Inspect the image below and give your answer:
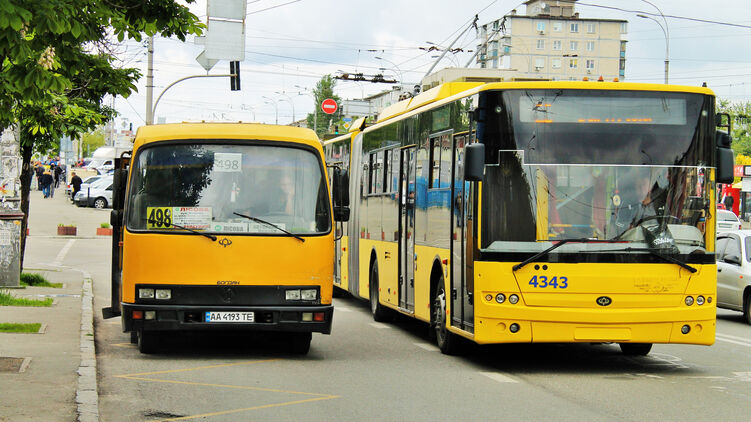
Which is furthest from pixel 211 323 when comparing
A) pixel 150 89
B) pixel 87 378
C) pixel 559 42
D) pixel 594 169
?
pixel 559 42

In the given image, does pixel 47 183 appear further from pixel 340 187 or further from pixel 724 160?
pixel 724 160

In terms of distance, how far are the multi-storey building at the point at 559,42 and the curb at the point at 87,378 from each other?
114 meters

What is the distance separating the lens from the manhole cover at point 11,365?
426 inches

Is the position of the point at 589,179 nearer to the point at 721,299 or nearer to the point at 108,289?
the point at 721,299

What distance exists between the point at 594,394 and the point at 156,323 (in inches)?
181

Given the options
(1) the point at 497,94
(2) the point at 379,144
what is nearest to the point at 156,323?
(1) the point at 497,94

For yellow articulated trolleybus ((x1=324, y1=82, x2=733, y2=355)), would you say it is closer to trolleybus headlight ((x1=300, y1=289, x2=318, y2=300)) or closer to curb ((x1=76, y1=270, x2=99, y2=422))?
trolleybus headlight ((x1=300, y1=289, x2=318, y2=300))

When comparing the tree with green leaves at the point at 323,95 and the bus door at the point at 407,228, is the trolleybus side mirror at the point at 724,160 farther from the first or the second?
the tree with green leaves at the point at 323,95

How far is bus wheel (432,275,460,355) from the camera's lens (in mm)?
13242

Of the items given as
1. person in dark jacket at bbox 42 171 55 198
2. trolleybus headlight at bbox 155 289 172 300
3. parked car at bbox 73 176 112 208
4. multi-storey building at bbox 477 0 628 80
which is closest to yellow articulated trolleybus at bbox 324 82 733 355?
trolleybus headlight at bbox 155 289 172 300

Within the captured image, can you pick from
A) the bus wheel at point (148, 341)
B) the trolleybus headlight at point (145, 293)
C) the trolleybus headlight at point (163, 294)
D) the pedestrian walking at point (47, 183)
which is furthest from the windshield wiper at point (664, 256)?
the pedestrian walking at point (47, 183)

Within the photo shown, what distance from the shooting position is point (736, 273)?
62.7ft

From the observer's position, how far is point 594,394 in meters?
10.4

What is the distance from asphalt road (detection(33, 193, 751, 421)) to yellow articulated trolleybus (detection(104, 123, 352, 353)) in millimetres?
570
